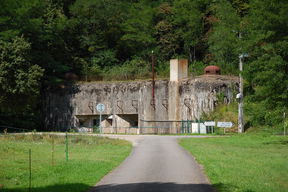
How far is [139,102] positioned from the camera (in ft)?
154

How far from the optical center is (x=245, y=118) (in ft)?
137

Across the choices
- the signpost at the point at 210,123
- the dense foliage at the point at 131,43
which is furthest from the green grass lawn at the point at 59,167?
the signpost at the point at 210,123

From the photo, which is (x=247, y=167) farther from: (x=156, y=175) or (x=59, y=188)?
(x=59, y=188)

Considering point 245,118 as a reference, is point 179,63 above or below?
above

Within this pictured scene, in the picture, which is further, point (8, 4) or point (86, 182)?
point (8, 4)

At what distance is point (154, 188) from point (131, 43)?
171 ft

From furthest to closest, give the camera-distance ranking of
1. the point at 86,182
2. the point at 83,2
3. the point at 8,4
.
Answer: the point at 83,2 < the point at 8,4 < the point at 86,182

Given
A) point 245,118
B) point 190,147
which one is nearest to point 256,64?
point 190,147

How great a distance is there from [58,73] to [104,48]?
10.6m

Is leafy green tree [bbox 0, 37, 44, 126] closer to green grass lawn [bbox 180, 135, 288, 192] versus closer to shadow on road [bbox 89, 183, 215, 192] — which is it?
green grass lawn [bbox 180, 135, 288, 192]

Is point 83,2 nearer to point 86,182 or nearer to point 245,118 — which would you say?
point 245,118

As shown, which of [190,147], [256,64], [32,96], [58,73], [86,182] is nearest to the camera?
[86,182]

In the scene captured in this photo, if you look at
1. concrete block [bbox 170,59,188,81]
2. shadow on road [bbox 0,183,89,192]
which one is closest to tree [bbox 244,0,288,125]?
shadow on road [bbox 0,183,89,192]

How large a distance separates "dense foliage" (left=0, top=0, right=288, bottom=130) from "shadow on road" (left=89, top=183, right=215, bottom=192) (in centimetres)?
1498
